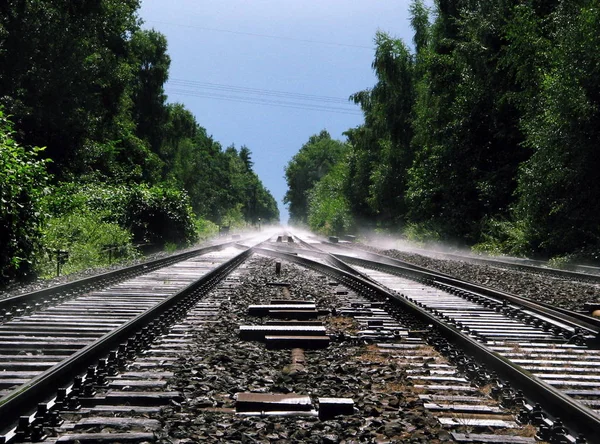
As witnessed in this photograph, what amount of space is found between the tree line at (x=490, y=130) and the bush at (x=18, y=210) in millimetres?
14773

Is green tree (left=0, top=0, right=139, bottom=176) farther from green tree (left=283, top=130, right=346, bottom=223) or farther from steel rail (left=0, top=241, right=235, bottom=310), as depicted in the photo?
green tree (left=283, top=130, right=346, bottom=223)

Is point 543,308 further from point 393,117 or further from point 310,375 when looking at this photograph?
point 393,117

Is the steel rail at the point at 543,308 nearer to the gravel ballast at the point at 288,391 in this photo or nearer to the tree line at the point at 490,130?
the gravel ballast at the point at 288,391

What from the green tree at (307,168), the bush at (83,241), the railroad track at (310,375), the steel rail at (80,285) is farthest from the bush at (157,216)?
the green tree at (307,168)

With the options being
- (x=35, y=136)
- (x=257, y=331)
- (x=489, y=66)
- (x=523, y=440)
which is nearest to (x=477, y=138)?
(x=489, y=66)

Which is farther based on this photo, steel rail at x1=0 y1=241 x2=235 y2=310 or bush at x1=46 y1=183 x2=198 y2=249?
bush at x1=46 y1=183 x2=198 y2=249

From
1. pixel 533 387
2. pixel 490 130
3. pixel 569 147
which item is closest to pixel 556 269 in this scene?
pixel 569 147

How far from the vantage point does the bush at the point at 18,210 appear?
10.4 m

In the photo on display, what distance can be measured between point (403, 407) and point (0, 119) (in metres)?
11.1

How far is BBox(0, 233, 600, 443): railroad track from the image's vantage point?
3.31 metres

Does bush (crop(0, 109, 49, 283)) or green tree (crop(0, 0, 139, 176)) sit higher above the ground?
green tree (crop(0, 0, 139, 176))

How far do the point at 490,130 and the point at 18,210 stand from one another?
23.3 m

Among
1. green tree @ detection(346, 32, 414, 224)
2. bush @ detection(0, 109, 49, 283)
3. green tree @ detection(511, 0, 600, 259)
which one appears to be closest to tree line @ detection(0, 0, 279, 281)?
bush @ detection(0, 109, 49, 283)

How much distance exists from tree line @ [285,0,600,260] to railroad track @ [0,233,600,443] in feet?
40.3
